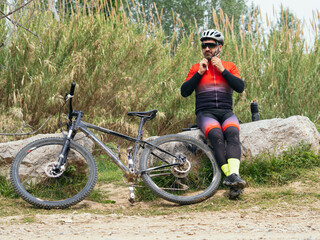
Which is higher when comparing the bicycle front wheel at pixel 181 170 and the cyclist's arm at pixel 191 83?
the cyclist's arm at pixel 191 83

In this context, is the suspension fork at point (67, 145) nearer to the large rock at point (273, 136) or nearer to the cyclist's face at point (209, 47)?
the large rock at point (273, 136)

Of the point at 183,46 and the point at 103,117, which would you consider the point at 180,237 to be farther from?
the point at 183,46

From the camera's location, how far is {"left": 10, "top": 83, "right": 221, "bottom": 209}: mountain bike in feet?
12.7

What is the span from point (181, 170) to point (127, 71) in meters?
2.86

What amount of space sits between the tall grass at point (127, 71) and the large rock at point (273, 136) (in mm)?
1766

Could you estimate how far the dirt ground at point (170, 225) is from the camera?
8.84ft

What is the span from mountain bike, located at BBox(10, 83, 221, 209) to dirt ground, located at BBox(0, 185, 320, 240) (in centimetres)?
31

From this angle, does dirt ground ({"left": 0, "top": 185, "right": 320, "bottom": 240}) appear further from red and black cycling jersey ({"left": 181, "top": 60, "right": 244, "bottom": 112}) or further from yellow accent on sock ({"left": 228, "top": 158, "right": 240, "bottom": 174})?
red and black cycling jersey ({"left": 181, "top": 60, "right": 244, "bottom": 112})

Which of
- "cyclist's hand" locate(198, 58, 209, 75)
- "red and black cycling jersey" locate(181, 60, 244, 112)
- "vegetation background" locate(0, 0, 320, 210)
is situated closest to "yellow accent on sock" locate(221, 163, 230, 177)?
"red and black cycling jersey" locate(181, 60, 244, 112)

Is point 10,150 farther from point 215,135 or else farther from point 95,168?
point 215,135

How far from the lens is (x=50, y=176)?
3.83 meters

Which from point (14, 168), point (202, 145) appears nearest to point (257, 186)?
point (202, 145)

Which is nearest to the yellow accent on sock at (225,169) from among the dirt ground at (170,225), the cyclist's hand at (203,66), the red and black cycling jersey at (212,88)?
the dirt ground at (170,225)

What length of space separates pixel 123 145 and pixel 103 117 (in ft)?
1.99
